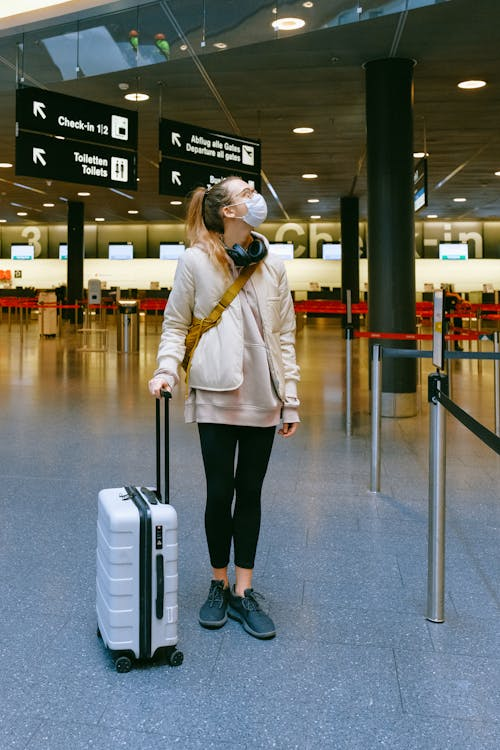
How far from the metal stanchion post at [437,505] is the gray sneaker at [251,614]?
706 mm

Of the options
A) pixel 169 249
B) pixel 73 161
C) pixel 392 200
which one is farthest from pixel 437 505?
pixel 169 249

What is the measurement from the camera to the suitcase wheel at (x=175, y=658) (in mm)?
2727

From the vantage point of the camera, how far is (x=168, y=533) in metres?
A: 2.72

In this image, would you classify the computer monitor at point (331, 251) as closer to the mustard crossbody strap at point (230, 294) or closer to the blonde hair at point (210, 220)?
the blonde hair at point (210, 220)

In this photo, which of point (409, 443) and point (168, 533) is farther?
point (409, 443)

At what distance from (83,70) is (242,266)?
854 centimetres

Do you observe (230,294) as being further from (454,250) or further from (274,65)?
(454,250)

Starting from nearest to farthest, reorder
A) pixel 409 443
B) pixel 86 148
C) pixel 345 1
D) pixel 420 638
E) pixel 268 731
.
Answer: pixel 268 731 → pixel 420 638 → pixel 409 443 → pixel 345 1 → pixel 86 148

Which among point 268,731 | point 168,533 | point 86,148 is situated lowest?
point 268,731

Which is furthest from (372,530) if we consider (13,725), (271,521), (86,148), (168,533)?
(86,148)

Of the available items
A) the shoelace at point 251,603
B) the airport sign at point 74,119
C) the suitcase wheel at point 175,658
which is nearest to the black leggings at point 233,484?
the shoelace at point 251,603

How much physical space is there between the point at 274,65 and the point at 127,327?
26.0 feet

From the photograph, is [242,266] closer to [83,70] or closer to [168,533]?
[168,533]

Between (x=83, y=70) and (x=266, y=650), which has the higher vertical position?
(x=83, y=70)
